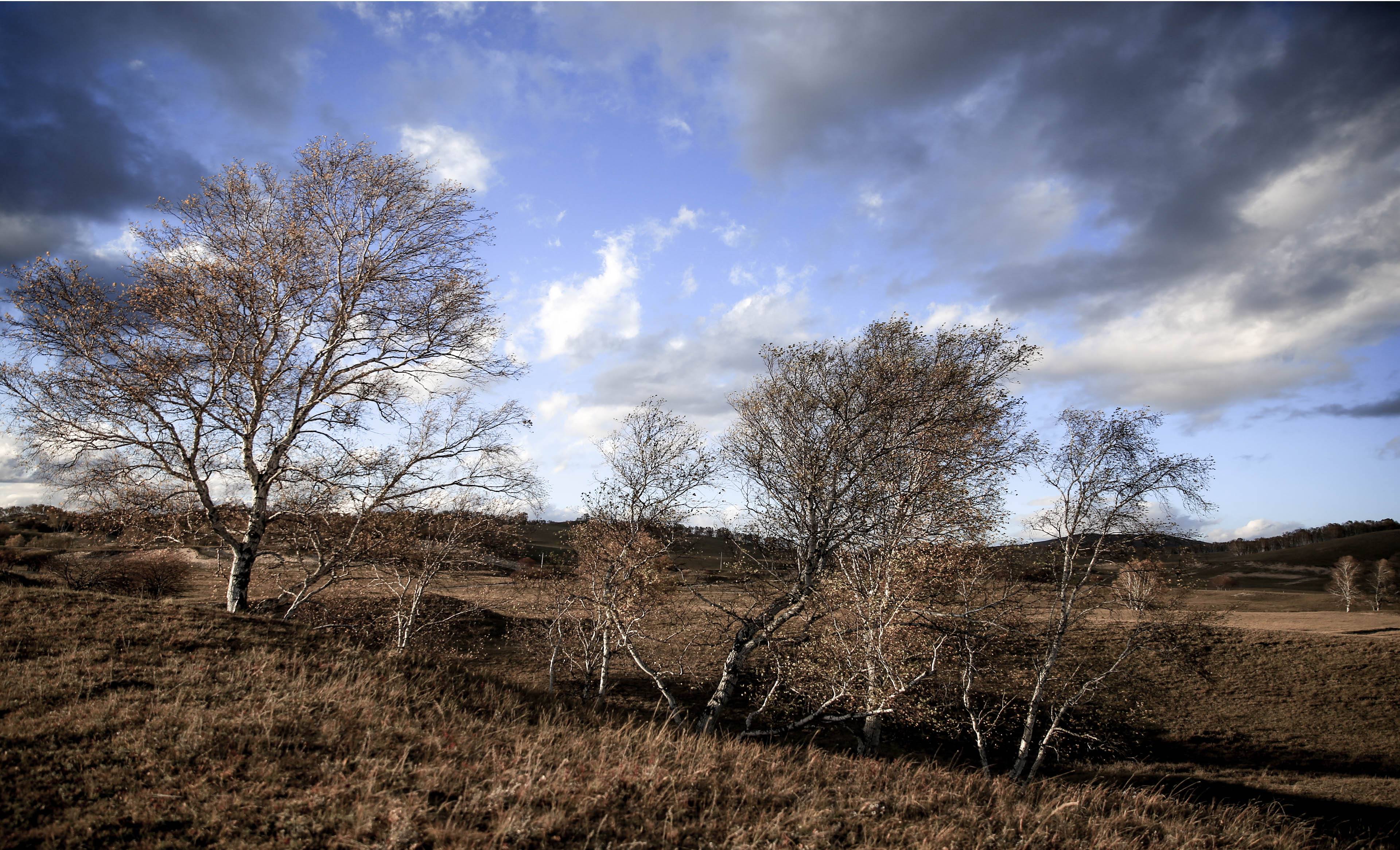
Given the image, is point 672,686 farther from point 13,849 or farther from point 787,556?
point 13,849

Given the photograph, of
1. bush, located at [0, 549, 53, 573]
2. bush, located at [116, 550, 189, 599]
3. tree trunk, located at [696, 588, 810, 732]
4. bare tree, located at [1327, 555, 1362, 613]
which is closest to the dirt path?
bare tree, located at [1327, 555, 1362, 613]

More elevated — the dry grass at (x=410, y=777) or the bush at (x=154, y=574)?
the dry grass at (x=410, y=777)

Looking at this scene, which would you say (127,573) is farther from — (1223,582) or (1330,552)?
(1330,552)

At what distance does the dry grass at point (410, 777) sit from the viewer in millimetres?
5016

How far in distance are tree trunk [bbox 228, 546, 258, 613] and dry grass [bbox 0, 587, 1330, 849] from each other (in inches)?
158

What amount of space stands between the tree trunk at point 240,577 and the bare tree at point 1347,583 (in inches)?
4331

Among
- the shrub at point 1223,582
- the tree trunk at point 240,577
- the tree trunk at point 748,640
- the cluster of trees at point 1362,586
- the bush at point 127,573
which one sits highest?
the tree trunk at point 240,577

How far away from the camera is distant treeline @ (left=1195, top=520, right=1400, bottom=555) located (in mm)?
143125

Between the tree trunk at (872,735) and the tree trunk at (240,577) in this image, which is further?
the tree trunk at (872,735)

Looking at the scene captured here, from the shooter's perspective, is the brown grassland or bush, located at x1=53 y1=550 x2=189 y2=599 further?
bush, located at x1=53 y1=550 x2=189 y2=599

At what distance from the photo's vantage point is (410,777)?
229 inches

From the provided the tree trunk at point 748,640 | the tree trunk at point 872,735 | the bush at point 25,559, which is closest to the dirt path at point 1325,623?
the tree trunk at point 872,735

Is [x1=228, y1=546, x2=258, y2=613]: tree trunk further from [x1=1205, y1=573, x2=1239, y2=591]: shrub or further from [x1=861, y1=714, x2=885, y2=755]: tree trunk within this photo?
[x1=1205, y1=573, x2=1239, y2=591]: shrub

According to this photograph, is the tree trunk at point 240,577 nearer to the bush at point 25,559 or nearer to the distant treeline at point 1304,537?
the bush at point 25,559
